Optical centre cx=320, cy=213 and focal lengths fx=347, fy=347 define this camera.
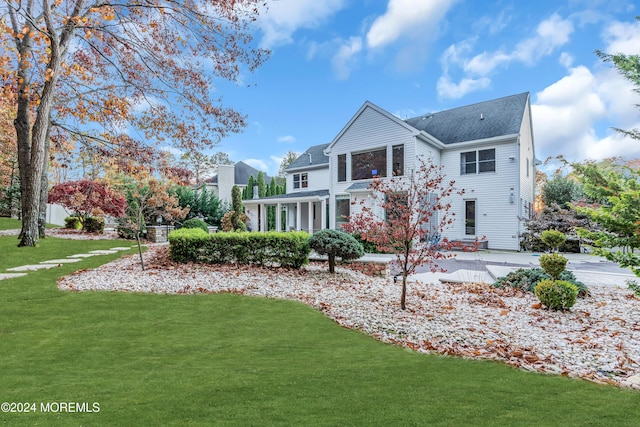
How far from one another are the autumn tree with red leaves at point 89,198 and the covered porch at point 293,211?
30.4 ft

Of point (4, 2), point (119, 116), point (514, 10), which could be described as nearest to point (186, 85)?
point (119, 116)

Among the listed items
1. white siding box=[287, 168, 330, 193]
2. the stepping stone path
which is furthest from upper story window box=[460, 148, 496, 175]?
the stepping stone path

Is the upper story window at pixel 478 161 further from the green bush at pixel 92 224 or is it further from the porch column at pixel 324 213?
the green bush at pixel 92 224

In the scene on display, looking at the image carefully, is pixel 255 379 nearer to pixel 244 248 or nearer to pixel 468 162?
pixel 244 248

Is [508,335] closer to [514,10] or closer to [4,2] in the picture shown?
[514,10]

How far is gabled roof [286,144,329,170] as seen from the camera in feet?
81.8

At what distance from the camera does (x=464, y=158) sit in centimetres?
1789

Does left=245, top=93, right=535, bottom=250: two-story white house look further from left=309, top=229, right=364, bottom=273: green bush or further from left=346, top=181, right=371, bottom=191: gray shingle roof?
left=309, top=229, right=364, bottom=273: green bush

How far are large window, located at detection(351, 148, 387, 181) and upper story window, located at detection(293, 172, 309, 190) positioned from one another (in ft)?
22.7

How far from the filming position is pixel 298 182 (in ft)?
86.0

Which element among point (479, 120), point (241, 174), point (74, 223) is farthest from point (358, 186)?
point (241, 174)

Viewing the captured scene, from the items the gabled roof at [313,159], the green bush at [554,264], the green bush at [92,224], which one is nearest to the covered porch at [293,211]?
Answer: the gabled roof at [313,159]

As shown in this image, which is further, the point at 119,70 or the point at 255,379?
the point at 119,70

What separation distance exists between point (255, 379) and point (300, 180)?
23485mm
